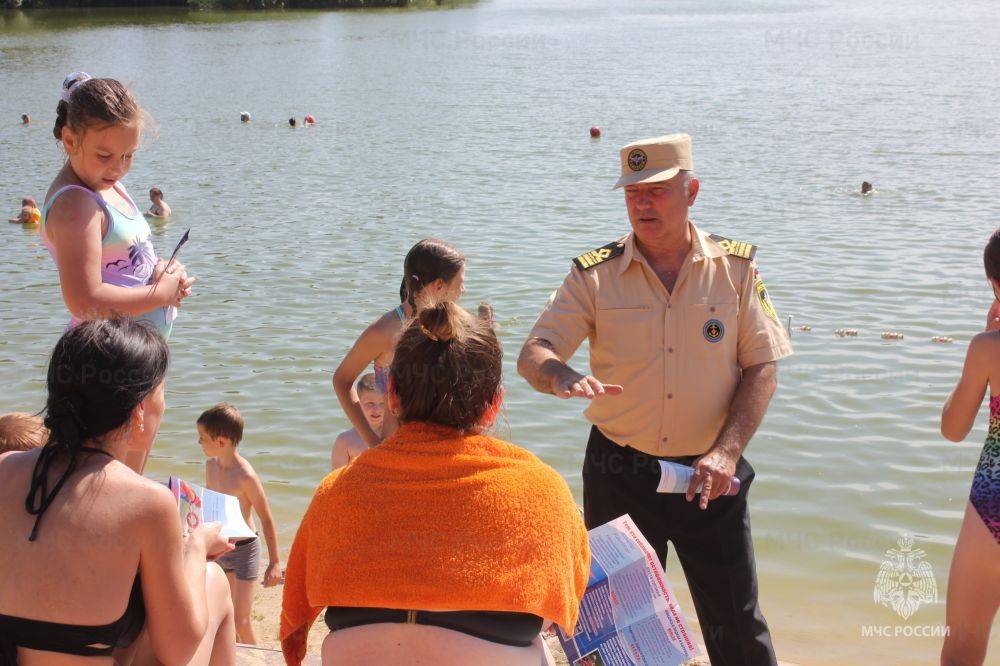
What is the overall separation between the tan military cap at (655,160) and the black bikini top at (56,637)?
7.23ft

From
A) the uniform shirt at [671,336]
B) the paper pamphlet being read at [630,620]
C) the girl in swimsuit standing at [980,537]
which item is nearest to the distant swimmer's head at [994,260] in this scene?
the girl in swimsuit standing at [980,537]

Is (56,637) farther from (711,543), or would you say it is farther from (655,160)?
(655,160)

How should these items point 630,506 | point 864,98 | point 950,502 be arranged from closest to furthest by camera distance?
point 630,506
point 950,502
point 864,98

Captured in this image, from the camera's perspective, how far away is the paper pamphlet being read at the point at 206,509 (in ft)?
9.79

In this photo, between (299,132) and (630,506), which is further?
(299,132)

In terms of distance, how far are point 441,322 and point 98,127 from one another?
5.87 ft

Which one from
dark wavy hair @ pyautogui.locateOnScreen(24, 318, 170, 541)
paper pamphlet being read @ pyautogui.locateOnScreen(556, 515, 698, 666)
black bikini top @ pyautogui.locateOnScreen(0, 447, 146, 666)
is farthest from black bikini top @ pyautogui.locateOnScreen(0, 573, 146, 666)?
paper pamphlet being read @ pyautogui.locateOnScreen(556, 515, 698, 666)

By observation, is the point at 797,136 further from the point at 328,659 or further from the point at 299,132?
the point at 328,659

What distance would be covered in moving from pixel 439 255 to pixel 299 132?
21053 millimetres

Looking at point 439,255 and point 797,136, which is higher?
point 439,255

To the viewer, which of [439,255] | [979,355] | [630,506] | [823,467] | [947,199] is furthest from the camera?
[947,199]

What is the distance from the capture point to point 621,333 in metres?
3.84

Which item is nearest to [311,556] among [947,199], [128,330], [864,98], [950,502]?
[128,330]

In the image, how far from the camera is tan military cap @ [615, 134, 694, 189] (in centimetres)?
376
